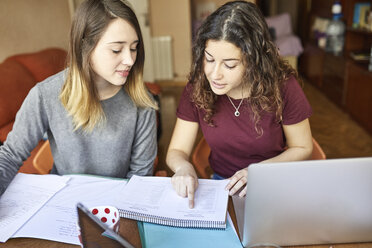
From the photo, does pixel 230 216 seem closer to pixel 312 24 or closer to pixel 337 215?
pixel 337 215

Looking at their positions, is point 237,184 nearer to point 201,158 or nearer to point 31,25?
point 201,158

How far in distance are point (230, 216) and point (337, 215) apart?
0.29m

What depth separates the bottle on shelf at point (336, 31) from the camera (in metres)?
4.15

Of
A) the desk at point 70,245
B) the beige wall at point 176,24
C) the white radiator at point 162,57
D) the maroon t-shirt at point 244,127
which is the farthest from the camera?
the white radiator at point 162,57

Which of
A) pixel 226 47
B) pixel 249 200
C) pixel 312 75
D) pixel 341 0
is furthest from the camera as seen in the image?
pixel 312 75

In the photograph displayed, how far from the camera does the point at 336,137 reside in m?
3.24

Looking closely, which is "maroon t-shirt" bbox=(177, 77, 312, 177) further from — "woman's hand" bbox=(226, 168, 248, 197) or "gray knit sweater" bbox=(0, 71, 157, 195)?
"woman's hand" bbox=(226, 168, 248, 197)

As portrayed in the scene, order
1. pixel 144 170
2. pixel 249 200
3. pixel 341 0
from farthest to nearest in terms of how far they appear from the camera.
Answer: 1. pixel 341 0
2. pixel 144 170
3. pixel 249 200

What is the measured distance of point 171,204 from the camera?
0.98m

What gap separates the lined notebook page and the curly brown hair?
37cm

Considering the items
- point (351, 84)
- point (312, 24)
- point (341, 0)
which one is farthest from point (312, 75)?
point (351, 84)

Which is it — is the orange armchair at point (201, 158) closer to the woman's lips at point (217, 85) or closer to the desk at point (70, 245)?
the woman's lips at point (217, 85)

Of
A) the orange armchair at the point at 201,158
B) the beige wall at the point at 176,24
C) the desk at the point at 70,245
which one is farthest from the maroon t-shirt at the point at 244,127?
the beige wall at the point at 176,24

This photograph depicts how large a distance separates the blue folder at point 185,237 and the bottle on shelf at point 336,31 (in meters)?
3.90
